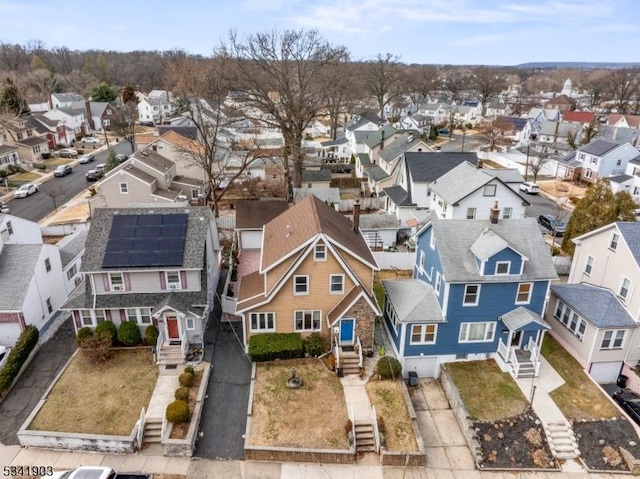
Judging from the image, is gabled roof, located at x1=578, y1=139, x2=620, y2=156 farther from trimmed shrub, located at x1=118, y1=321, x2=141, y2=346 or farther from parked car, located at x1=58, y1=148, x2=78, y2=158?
parked car, located at x1=58, y1=148, x2=78, y2=158

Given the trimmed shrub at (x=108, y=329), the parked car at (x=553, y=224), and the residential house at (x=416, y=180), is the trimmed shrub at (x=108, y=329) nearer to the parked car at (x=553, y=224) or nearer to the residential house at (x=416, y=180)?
the residential house at (x=416, y=180)

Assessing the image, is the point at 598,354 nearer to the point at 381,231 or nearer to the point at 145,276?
the point at 381,231

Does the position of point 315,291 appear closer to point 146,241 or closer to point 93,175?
point 146,241

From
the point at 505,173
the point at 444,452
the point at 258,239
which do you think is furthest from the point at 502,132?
the point at 444,452

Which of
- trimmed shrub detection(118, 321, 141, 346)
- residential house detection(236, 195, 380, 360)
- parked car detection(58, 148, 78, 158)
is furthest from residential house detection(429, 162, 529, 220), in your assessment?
parked car detection(58, 148, 78, 158)

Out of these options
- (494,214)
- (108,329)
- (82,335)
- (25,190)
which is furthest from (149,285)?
(25,190)
